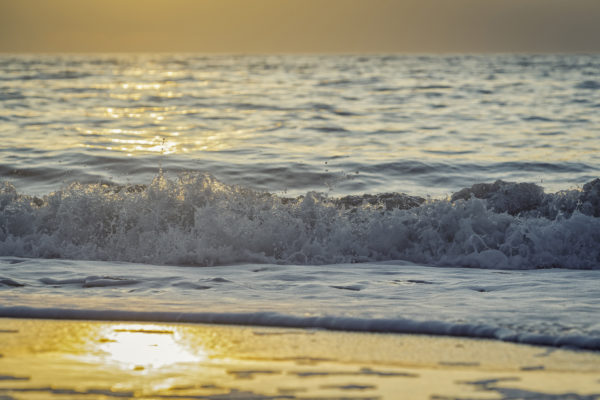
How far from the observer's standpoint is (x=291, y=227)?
28.0 feet

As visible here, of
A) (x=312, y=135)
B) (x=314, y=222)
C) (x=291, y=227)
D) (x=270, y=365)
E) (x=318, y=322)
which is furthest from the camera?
(x=312, y=135)

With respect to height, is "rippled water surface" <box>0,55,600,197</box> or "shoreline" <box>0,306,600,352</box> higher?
"rippled water surface" <box>0,55,600,197</box>

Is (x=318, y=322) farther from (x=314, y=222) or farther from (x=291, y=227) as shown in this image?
(x=314, y=222)

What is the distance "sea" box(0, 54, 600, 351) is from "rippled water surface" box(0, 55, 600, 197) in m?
0.08

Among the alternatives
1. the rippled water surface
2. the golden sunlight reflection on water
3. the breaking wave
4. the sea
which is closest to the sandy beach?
the golden sunlight reflection on water

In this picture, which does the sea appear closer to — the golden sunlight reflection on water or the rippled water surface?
the rippled water surface

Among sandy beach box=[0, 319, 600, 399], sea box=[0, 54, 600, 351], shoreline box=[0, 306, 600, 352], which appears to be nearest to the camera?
sandy beach box=[0, 319, 600, 399]

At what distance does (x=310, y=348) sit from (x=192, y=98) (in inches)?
834

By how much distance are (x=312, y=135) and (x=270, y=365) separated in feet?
41.6

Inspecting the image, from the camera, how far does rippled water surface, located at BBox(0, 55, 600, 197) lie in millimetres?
12312

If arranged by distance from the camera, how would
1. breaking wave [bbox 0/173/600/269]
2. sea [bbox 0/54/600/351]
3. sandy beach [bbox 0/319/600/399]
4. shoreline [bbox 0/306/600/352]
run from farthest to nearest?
breaking wave [bbox 0/173/600/269] < sea [bbox 0/54/600/351] < shoreline [bbox 0/306/600/352] < sandy beach [bbox 0/319/600/399]

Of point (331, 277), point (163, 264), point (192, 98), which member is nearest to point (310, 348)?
point (331, 277)

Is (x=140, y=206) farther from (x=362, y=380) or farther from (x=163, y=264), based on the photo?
(x=362, y=380)

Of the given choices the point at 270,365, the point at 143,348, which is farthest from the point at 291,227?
the point at 270,365
